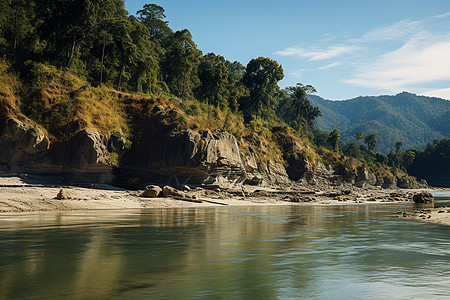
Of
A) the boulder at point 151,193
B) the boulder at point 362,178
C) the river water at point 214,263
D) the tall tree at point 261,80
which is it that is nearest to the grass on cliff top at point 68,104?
the boulder at point 151,193

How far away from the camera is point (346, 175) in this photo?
85.1m

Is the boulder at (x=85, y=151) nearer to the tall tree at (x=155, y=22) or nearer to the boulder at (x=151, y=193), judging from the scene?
the boulder at (x=151, y=193)

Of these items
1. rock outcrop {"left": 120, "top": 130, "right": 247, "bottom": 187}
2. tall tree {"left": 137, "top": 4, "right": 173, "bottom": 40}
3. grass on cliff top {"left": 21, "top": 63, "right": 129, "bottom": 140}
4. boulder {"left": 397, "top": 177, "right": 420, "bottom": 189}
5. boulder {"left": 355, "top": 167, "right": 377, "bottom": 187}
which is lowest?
boulder {"left": 397, "top": 177, "right": 420, "bottom": 189}

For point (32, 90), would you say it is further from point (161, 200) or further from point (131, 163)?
point (161, 200)

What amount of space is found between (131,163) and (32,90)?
12.0m

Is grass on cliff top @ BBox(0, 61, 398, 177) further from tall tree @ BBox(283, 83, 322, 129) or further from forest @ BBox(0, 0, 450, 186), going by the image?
tall tree @ BBox(283, 83, 322, 129)

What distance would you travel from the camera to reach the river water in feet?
→ 22.2

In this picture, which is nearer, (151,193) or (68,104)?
(151,193)

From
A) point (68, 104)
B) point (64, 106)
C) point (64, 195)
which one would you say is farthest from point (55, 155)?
point (64, 195)

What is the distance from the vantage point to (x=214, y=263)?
30.4 feet

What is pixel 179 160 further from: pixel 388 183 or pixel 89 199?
pixel 388 183

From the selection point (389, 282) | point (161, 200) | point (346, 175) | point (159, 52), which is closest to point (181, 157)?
point (161, 200)

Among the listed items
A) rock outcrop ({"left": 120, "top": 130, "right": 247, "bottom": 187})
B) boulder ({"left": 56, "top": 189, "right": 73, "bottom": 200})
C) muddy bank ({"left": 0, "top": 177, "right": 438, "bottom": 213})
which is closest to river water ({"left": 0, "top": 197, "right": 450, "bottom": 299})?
muddy bank ({"left": 0, "top": 177, "right": 438, "bottom": 213})

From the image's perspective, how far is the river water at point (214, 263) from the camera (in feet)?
22.2
